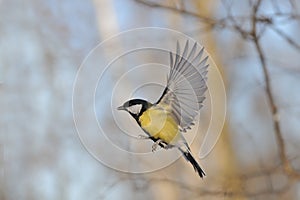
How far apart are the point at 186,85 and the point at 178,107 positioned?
16mm

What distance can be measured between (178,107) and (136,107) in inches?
1.1

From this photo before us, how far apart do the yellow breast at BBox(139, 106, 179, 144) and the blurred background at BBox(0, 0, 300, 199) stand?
0.04 meters

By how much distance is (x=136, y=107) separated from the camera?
0.31 m

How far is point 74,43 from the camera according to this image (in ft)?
4.10

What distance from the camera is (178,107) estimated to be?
32 cm

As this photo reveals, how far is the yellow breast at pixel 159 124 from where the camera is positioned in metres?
0.31

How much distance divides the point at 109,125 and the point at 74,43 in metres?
0.88

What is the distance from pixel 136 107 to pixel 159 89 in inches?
1.9

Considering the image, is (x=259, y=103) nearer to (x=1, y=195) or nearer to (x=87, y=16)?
(x=87, y=16)

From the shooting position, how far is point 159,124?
311mm

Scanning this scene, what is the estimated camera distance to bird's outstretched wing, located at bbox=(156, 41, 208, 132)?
307 millimetres

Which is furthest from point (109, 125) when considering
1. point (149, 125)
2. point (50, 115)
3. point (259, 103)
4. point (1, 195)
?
point (50, 115)

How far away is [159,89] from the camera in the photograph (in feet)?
1.16

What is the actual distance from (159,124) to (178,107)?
2cm
